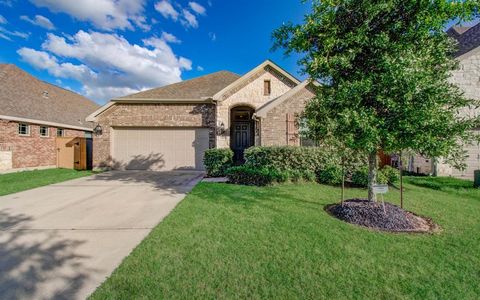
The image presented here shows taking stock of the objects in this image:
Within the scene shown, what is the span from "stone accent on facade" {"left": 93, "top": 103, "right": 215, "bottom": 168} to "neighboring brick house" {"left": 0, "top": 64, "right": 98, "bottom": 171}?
4.28 meters

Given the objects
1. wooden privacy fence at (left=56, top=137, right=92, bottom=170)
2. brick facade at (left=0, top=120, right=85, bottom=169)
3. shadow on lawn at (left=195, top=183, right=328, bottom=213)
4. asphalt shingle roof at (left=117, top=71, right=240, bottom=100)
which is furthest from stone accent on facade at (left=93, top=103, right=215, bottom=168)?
shadow on lawn at (left=195, top=183, right=328, bottom=213)

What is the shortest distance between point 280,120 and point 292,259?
7.76 meters

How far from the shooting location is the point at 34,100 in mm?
14805

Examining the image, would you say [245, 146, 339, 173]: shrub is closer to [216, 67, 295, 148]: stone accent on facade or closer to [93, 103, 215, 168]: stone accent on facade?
[216, 67, 295, 148]: stone accent on facade

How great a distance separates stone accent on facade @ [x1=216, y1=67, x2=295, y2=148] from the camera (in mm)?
12609

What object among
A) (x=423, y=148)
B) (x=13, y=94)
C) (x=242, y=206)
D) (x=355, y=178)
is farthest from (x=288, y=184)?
(x=13, y=94)

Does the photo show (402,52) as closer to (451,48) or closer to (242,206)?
(451,48)

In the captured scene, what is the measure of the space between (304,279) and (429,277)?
164cm

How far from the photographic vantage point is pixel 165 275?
2.83 meters

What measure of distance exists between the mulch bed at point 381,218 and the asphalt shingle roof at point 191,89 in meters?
10.1

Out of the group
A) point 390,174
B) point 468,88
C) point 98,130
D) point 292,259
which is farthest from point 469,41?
point 98,130

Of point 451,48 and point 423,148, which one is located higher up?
point 451,48

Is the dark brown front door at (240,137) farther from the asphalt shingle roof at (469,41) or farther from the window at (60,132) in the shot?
the window at (60,132)

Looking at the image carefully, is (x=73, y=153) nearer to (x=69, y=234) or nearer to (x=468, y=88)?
(x=69, y=234)
